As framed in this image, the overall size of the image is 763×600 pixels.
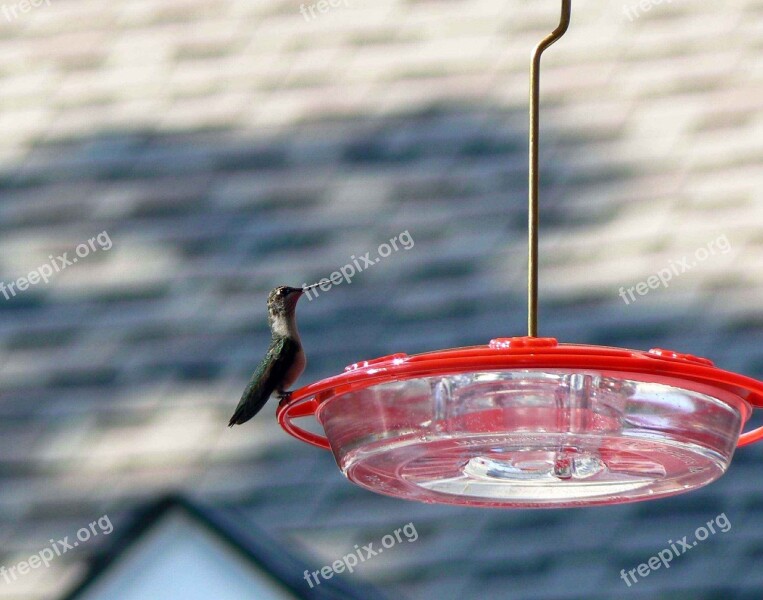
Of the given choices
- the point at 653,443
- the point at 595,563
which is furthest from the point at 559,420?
the point at 595,563

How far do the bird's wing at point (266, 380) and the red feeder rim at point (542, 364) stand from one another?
4.81ft

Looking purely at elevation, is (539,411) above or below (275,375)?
below

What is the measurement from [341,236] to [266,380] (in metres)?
1.58

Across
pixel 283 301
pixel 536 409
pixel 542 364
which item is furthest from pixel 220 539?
pixel 542 364

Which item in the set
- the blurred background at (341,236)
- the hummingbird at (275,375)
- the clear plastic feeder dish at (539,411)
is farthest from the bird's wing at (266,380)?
the clear plastic feeder dish at (539,411)

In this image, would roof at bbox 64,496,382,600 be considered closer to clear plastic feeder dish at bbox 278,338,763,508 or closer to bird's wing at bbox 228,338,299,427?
bird's wing at bbox 228,338,299,427

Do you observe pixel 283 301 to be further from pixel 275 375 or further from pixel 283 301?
pixel 275 375

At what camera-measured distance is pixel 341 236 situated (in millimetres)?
5730

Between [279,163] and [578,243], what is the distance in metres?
1.39

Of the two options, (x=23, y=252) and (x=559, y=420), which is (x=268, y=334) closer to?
(x=23, y=252)

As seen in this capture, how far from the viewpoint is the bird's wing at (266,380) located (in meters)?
4.27

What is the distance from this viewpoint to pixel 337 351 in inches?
217

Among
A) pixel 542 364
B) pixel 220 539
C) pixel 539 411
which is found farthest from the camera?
pixel 220 539

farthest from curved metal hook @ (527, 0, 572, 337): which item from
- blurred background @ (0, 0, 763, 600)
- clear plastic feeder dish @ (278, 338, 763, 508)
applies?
blurred background @ (0, 0, 763, 600)
